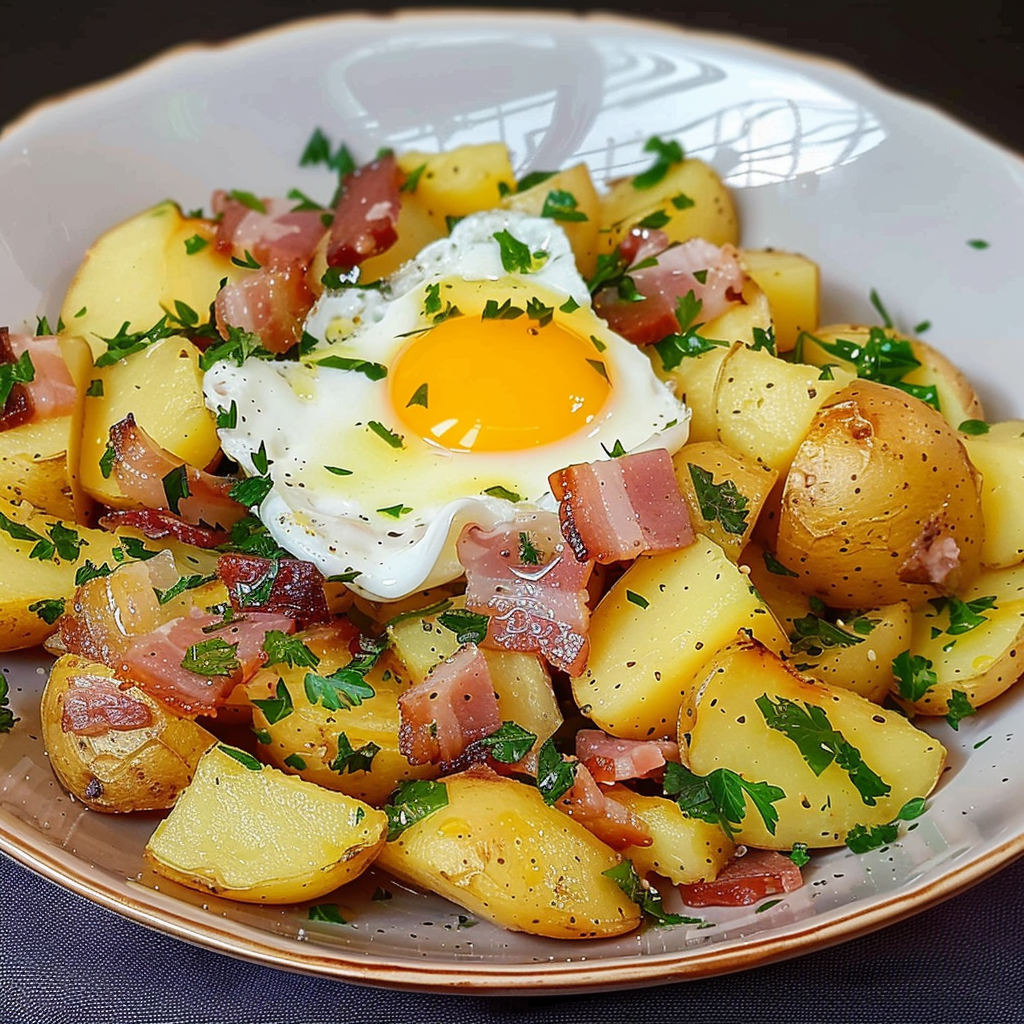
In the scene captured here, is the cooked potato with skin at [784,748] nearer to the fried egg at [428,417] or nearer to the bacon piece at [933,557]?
the bacon piece at [933,557]

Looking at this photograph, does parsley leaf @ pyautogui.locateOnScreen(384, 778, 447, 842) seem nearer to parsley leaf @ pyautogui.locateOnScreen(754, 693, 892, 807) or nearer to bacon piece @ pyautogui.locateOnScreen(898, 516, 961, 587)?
parsley leaf @ pyautogui.locateOnScreen(754, 693, 892, 807)

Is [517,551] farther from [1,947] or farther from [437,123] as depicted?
[437,123]

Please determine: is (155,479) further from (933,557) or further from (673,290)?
(933,557)

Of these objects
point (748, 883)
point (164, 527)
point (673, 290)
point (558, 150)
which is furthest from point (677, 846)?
point (558, 150)

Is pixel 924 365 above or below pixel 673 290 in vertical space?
below

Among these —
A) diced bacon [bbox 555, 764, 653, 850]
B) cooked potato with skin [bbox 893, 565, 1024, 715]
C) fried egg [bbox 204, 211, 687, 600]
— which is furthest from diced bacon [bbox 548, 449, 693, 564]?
cooked potato with skin [bbox 893, 565, 1024, 715]

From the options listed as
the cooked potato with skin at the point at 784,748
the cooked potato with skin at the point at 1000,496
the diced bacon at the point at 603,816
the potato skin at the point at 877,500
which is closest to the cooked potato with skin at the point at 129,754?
the diced bacon at the point at 603,816

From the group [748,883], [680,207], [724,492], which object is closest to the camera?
[748,883]
